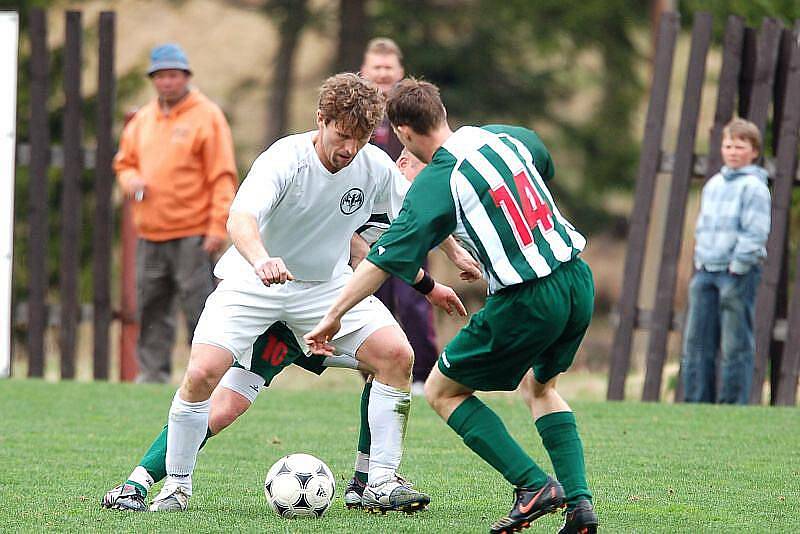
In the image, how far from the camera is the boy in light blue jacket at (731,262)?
873 cm

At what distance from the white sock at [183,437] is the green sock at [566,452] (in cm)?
127

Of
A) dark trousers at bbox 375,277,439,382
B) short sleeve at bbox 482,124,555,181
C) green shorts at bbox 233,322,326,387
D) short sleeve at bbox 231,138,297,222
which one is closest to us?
short sleeve at bbox 482,124,555,181

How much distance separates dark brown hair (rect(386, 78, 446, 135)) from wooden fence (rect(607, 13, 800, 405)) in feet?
17.6

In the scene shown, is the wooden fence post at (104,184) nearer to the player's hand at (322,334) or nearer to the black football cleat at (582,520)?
the player's hand at (322,334)

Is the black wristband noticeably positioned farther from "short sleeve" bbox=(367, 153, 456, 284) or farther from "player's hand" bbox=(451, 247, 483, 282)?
"short sleeve" bbox=(367, 153, 456, 284)

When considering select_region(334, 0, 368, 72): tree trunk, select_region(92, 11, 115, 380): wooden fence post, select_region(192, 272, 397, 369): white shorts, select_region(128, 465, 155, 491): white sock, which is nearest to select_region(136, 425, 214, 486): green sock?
select_region(128, 465, 155, 491): white sock

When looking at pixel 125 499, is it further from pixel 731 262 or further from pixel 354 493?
pixel 731 262

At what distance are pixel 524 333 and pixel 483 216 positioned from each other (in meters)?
0.42

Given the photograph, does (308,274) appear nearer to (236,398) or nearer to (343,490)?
(236,398)

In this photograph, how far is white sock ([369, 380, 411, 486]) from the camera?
4941 mm

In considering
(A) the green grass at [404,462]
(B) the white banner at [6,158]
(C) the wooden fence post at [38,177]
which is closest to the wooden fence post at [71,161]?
(C) the wooden fence post at [38,177]

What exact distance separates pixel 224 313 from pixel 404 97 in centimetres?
116

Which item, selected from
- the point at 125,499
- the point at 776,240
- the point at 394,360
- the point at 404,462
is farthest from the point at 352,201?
the point at 776,240

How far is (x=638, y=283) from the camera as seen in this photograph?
9.58m
